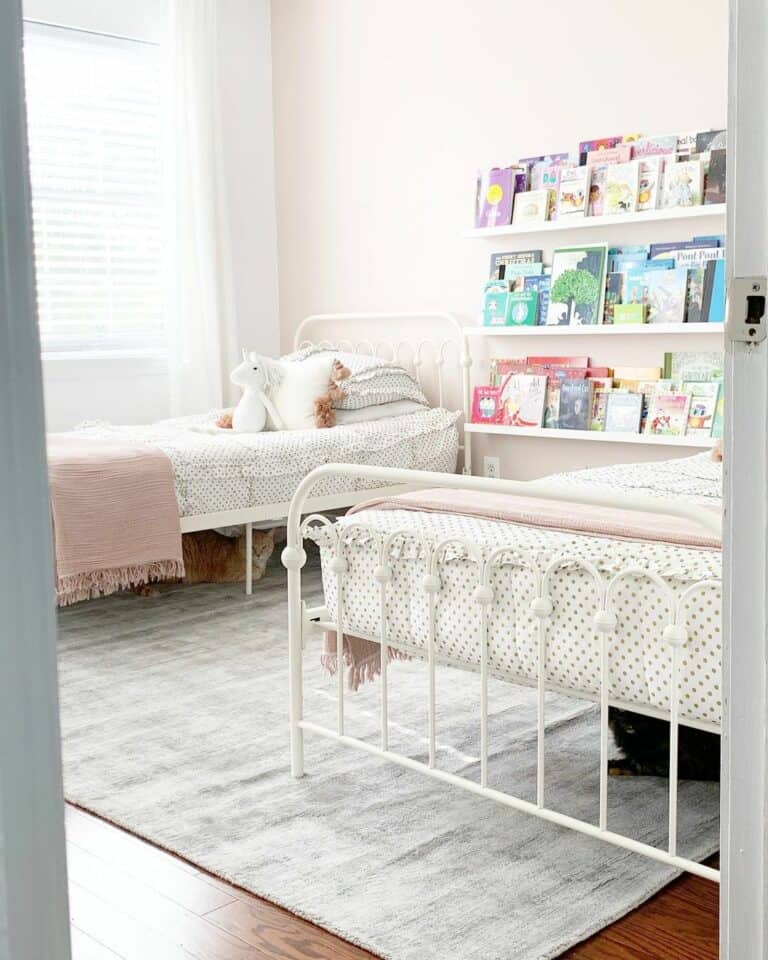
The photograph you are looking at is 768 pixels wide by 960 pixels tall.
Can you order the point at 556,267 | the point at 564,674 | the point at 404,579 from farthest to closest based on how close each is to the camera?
the point at 556,267
the point at 404,579
the point at 564,674

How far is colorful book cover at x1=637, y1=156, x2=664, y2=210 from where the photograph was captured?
12.8ft

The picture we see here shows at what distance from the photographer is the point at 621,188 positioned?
399 cm

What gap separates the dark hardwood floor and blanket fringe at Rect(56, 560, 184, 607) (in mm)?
1449

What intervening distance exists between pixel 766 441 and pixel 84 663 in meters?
2.60

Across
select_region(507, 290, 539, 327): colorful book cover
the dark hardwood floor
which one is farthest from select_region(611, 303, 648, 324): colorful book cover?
the dark hardwood floor

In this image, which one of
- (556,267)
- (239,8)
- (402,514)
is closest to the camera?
(402,514)

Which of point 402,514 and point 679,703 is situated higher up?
point 402,514

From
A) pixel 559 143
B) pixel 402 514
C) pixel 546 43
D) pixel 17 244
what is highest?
pixel 546 43

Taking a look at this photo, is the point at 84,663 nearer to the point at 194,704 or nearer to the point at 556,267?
the point at 194,704

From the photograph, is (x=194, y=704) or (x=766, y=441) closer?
(x=766, y=441)

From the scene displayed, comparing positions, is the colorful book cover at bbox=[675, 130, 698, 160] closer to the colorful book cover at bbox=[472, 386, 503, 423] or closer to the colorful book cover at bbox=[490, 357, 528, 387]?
the colorful book cover at bbox=[490, 357, 528, 387]

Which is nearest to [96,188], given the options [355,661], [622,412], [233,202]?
[233,202]

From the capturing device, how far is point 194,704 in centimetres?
291

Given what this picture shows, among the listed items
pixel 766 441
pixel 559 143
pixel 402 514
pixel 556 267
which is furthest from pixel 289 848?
pixel 559 143
